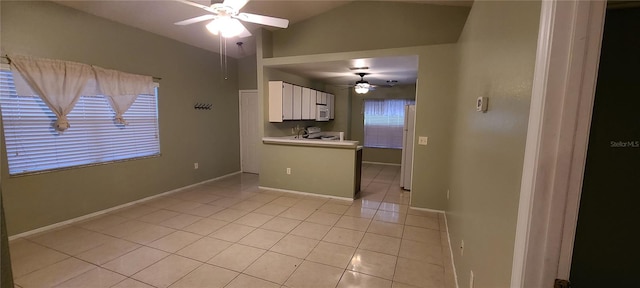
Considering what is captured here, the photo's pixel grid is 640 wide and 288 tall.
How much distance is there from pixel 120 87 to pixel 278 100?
2.33 metres

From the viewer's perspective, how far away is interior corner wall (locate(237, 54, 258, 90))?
5.86 m

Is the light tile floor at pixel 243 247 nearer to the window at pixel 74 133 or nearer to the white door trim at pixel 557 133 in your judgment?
the window at pixel 74 133

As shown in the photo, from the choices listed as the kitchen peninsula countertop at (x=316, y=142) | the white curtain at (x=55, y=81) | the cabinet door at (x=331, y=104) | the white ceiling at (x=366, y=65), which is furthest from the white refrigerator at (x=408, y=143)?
the white curtain at (x=55, y=81)

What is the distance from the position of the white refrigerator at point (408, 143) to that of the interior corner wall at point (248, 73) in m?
3.36

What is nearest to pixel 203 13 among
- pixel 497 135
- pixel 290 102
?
pixel 290 102

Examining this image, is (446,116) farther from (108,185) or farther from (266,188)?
(108,185)

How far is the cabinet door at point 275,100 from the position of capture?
15.5 feet

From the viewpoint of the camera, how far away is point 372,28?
3.95m

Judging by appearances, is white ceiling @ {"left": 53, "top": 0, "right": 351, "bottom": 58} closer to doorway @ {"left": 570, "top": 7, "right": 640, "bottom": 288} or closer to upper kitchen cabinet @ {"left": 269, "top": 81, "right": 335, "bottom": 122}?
upper kitchen cabinet @ {"left": 269, "top": 81, "right": 335, "bottom": 122}

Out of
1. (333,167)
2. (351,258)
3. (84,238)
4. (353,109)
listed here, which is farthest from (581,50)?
(353,109)

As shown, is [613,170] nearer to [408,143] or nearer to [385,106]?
[408,143]

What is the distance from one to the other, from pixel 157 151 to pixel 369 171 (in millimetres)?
4582

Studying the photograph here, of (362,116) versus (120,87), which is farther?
(362,116)

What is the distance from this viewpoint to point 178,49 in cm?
457
